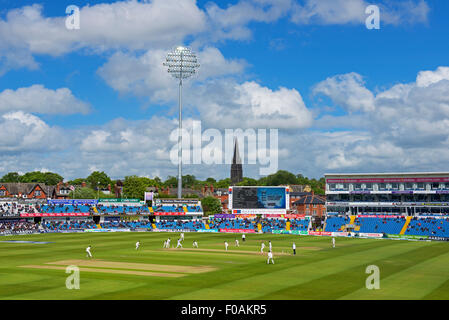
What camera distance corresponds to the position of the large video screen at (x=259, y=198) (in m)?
84.6

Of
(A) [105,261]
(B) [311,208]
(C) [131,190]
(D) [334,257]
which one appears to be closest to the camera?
(A) [105,261]

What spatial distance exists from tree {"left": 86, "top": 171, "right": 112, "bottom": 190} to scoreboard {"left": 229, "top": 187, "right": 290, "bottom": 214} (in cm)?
9981

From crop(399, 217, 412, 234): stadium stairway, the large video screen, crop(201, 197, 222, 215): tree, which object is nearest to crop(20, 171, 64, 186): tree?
crop(201, 197, 222, 215): tree

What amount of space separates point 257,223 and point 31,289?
6081cm

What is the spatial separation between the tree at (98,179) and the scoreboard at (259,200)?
9981 cm

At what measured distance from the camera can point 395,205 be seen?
8069 centimetres

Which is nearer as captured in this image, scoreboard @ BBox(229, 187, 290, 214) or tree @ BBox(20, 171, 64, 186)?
scoreboard @ BBox(229, 187, 290, 214)

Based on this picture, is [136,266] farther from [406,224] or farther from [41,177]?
[41,177]

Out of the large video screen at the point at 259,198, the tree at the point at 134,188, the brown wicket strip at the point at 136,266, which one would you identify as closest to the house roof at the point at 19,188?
the tree at the point at 134,188

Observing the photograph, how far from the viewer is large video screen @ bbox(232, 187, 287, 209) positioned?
8462 cm

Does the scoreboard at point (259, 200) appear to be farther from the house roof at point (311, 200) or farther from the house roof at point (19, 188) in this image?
the house roof at point (19, 188)

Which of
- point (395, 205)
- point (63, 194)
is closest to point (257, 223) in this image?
point (395, 205)

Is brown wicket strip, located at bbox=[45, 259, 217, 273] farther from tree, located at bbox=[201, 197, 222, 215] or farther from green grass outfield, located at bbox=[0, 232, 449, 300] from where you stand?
tree, located at bbox=[201, 197, 222, 215]

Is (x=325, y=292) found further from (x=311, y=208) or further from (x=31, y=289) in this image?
(x=311, y=208)
